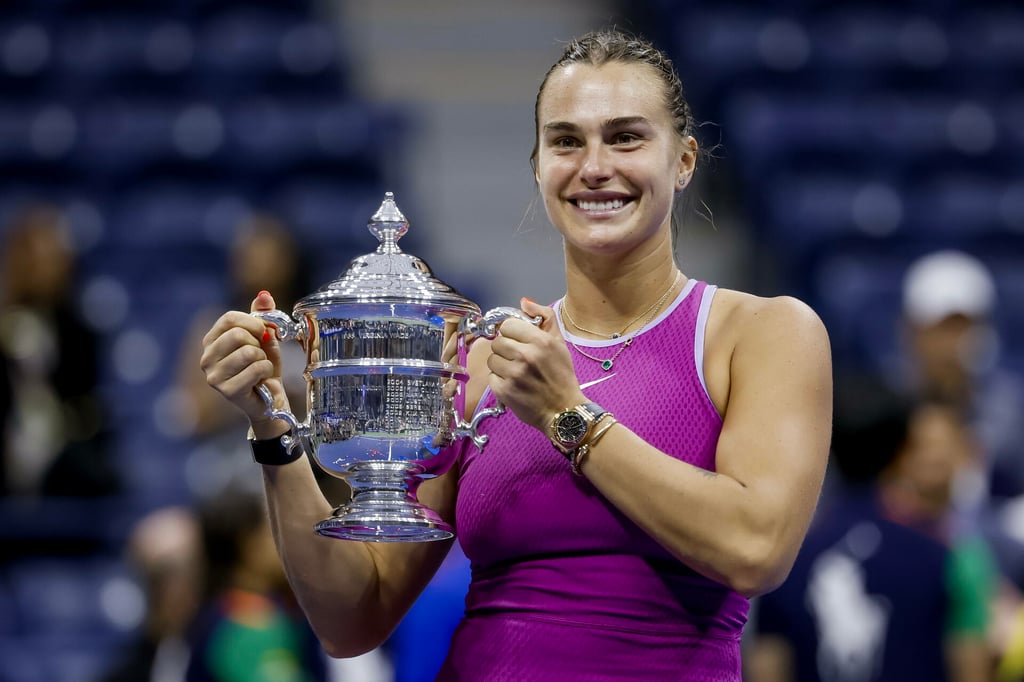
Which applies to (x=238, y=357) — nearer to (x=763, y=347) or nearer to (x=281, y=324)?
(x=281, y=324)

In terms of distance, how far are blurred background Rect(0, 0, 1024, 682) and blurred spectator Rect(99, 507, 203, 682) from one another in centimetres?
113

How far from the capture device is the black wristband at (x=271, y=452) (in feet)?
6.18

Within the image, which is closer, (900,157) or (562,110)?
(562,110)

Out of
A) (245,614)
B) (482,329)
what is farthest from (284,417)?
(245,614)

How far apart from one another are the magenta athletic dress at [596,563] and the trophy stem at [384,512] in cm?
7

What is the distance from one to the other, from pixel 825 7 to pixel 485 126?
1.83 m

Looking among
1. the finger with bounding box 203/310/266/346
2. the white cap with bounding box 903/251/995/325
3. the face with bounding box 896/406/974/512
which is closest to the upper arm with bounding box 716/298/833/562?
the finger with bounding box 203/310/266/346

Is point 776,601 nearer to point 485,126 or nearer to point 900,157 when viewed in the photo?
point 900,157

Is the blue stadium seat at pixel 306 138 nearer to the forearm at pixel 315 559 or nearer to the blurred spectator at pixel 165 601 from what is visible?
the blurred spectator at pixel 165 601

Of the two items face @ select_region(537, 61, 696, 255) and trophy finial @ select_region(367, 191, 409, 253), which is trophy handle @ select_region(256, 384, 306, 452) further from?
face @ select_region(537, 61, 696, 255)

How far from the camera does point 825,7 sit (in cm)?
779

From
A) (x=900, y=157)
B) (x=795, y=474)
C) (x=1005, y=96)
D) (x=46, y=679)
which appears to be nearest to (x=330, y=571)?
(x=795, y=474)

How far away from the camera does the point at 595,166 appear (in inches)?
70.6

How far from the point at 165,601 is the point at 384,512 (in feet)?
6.82
